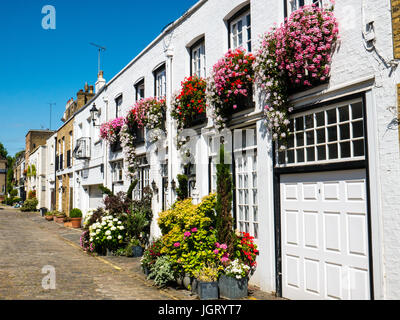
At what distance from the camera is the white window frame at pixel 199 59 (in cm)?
1036

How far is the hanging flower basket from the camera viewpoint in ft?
31.6

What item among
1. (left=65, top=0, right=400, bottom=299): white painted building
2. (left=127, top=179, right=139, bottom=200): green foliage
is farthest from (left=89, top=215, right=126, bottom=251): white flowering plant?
(left=65, top=0, right=400, bottom=299): white painted building

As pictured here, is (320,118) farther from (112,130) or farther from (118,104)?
(118,104)

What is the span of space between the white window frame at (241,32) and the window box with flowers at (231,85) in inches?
7.9

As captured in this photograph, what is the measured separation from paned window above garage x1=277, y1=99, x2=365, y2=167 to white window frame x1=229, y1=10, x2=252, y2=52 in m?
2.44

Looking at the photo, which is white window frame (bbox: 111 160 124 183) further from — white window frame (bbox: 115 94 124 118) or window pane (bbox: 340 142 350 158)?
window pane (bbox: 340 142 350 158)

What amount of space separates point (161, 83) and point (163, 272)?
669cm

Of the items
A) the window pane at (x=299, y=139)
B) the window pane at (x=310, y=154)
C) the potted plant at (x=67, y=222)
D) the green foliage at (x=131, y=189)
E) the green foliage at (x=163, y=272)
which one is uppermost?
the window pane at (x=299, y=139)

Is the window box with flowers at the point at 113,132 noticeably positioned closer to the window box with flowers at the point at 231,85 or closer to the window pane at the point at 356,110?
the window box with flowers at the point at 231,85

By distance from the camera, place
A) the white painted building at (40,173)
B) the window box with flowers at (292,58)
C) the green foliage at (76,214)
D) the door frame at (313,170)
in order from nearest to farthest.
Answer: the door frame at (313,170) < the window box with flowers at (292,58) < the green foliage at (76,214) < the white painted building at (40,173)

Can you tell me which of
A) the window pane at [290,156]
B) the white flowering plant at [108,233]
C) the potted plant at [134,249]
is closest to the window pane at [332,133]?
the window pane at [290,156]

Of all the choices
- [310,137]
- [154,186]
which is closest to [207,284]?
[310,137]

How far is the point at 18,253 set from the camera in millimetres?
12680

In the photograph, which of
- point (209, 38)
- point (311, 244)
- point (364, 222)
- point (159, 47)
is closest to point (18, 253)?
point (159, 47)
